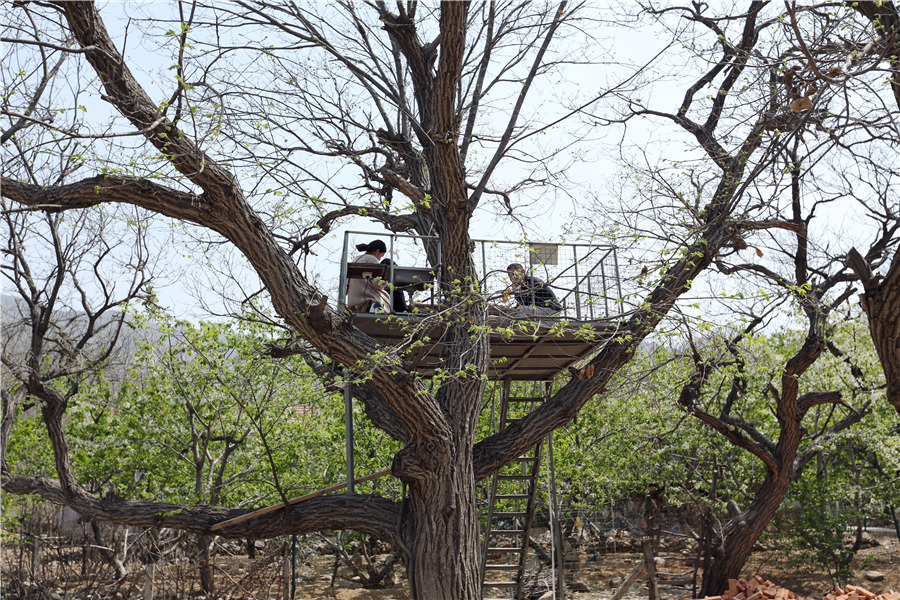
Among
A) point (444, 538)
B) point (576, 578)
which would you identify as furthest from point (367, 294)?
point (576, 578)

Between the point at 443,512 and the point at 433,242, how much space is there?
10.5 ft

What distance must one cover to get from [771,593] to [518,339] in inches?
185

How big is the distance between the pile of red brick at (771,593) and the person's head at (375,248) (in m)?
5.97

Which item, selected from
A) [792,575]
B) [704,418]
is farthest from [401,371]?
[792,575]

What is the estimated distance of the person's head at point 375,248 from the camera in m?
7.82

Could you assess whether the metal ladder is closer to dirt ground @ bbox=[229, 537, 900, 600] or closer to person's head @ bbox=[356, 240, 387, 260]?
dirt ground @ bbox=[229, 537, 900, 600]

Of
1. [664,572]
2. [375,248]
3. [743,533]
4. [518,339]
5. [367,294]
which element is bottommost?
[664,572]

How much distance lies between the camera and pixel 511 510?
14867 millimetres

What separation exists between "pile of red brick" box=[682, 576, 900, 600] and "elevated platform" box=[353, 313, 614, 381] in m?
3.64

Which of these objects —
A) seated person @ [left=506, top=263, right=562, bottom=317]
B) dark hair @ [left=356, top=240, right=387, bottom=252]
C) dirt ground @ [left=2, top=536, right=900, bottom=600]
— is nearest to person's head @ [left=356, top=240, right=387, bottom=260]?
dark hair @ [left=356, top=240, right=387, bottom=252]

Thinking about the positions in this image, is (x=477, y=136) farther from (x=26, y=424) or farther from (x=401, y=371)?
(x=26, y=424)

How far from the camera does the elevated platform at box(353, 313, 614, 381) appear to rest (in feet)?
21.3

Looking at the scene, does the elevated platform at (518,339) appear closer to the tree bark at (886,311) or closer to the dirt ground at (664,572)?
the tree bark at (886,311)

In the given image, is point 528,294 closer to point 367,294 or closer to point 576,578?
point 367,294
